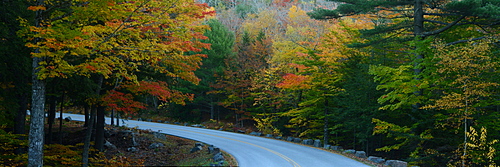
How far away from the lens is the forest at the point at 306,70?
32.1ft

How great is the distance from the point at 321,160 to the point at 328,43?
9.57 meters

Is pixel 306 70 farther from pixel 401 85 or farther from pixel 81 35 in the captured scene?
pixel 81 35

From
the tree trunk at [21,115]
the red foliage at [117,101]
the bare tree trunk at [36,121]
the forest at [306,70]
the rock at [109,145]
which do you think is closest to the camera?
the bare tree trunk at [36,121]

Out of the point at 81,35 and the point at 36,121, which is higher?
the point at 81,35

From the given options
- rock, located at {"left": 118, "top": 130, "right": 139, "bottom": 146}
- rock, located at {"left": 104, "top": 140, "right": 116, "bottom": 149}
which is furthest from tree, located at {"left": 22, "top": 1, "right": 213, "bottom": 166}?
rock, located at {"left": 118, "top": 130, "right": 139, "bottom": 146}

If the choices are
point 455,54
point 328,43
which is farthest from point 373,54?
point 455,54

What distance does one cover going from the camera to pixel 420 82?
51.2 ft

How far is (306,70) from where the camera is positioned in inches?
857

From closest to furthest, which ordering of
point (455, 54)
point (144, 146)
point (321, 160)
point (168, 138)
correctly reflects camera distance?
point (455, 54) → point (321, 160) → point (144, 146) → point (168, 138)

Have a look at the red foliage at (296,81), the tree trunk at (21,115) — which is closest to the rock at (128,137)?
the tree trunk at (21,115)

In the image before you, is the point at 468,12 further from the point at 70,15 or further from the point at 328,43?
the point at 70,15

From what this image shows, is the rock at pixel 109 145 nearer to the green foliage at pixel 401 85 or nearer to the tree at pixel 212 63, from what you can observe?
the tree at pixel 212 63

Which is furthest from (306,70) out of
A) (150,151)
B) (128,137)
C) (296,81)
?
(128,137)

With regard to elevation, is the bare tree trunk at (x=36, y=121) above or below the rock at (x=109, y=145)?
above
